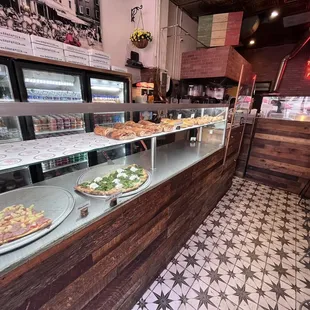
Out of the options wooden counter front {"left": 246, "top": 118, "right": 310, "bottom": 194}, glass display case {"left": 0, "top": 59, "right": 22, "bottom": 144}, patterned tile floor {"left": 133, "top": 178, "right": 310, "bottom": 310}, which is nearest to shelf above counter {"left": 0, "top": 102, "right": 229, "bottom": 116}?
glass display case {"left": 0, "top": 59, "right": 22, "bottom": 144}

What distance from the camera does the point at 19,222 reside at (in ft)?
2.75

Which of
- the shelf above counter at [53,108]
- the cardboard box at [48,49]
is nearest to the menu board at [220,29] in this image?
the cardboard box at [48,49]

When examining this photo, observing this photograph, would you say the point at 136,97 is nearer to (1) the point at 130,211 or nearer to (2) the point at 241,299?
(1) the point at 130,211

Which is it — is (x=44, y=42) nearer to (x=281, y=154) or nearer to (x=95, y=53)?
(x=95, y=53)

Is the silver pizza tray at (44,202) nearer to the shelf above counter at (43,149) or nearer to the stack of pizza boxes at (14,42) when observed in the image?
the shelf above counter at (43,149)

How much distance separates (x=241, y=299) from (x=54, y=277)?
5.56ft

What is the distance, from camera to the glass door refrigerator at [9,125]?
1684 mm

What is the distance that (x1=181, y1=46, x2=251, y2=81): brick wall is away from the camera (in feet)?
12.2

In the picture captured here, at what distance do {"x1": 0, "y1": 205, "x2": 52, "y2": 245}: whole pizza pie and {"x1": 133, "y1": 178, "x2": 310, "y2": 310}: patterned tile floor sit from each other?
1.31 meters

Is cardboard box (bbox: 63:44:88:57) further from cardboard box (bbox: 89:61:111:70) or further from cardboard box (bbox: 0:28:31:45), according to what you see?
cardboard box (bbox: 0:28:31:45)

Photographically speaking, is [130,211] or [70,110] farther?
[130,211]

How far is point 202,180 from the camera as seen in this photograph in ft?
7.24

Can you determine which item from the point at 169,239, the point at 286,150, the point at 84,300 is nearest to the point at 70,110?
the point at 84,300

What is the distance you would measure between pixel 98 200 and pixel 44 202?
0.32 m
